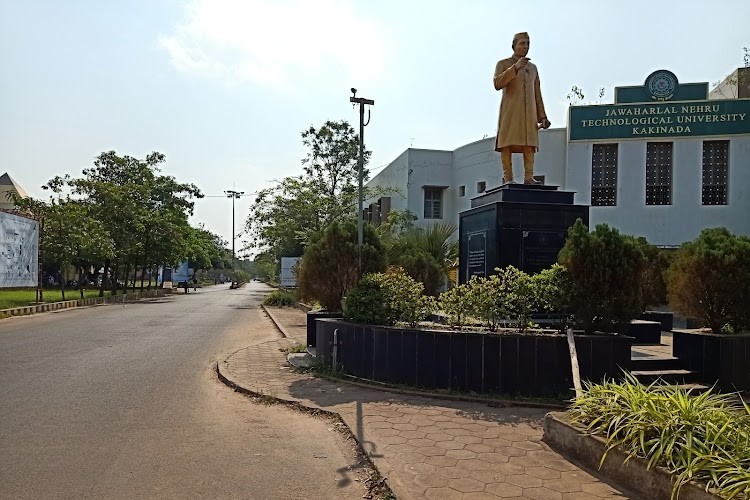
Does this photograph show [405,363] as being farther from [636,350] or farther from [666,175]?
[666,175]

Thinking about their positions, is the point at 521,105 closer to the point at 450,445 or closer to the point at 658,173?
the point at 450,445

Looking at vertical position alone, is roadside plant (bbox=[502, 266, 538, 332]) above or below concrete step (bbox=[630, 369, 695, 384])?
above

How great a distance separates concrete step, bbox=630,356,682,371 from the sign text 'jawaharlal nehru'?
50.3 feet

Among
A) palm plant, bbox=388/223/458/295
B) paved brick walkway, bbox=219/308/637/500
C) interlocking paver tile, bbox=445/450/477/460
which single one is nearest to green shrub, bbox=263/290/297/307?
palm plant, bbox=388/223/458/295

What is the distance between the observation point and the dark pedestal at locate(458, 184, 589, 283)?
351 inches

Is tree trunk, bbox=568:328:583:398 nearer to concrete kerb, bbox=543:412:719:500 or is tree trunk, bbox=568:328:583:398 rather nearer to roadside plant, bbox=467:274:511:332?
concrete kerb, bbox=543:412:719:500

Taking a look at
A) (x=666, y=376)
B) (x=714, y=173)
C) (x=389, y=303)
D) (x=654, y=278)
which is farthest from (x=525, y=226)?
(x=714, y=173)

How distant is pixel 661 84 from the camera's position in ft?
67.2

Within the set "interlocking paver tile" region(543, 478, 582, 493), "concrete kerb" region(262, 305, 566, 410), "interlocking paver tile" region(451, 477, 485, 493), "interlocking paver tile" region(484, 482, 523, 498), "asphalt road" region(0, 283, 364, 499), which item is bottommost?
"asphalt road" region(0, 283, 364, 499)

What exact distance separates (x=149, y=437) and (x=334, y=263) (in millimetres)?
6011

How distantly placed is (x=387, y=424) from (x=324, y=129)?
2533cm

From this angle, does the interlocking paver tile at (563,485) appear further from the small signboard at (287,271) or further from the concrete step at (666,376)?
the small signboard at (287,271)

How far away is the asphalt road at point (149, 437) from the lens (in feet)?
13.7

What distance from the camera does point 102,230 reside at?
28281mm
